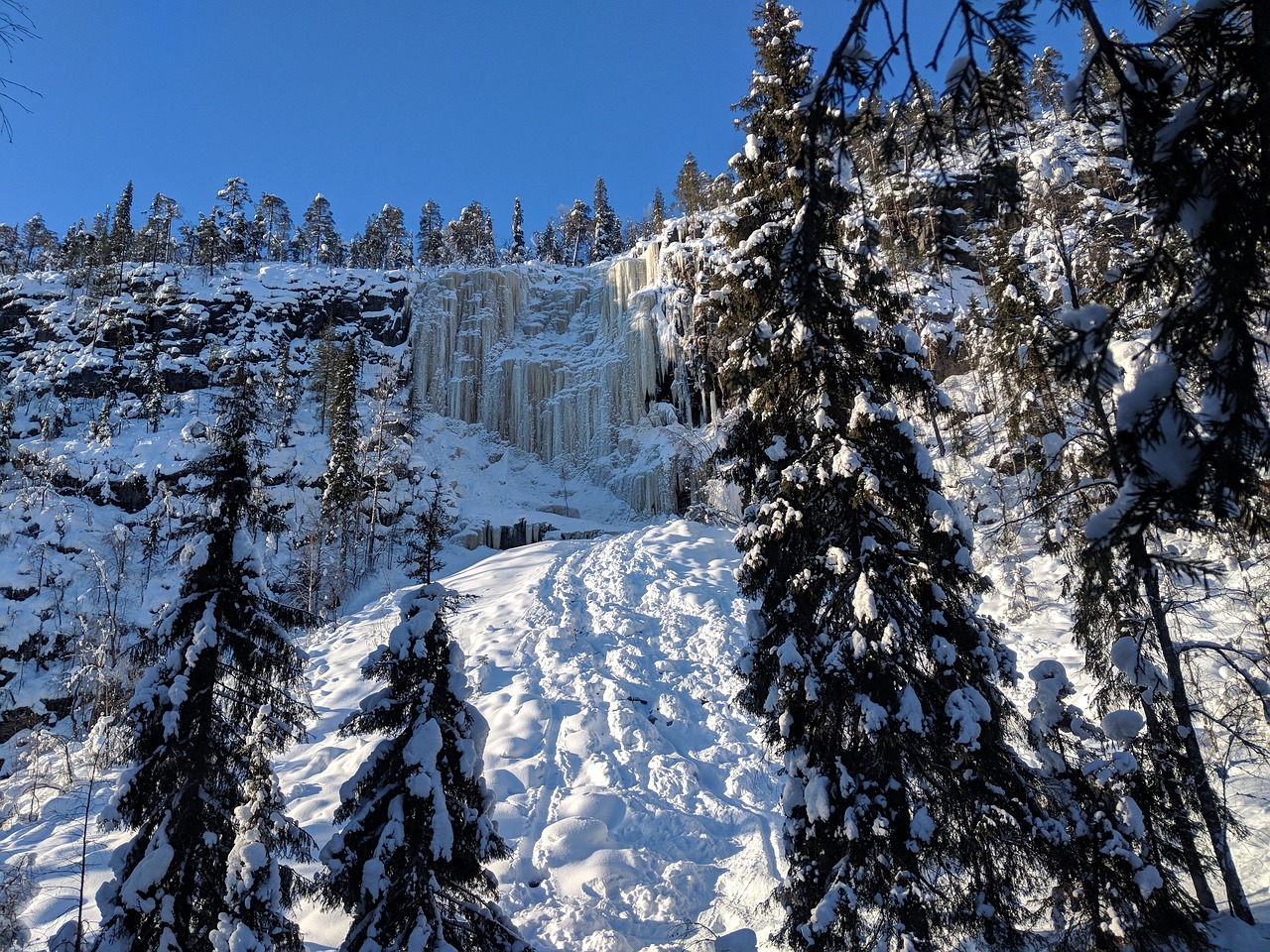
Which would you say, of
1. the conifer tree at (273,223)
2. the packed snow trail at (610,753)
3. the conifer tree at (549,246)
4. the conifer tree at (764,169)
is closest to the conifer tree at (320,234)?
the conifer tree at (273,223)

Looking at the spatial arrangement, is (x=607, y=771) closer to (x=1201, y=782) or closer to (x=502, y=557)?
(x=1201, y=782)

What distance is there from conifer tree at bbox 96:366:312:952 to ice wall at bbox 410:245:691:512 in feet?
102

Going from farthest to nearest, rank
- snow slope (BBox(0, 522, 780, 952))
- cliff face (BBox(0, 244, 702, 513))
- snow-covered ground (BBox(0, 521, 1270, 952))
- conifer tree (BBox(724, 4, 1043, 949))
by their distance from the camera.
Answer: cliff face (BBox(0, 244, 702, 513))
snow slope (BBox(0, 522, 780, 952))
snow-covered ground (BBox(0, 521, 1270, 952))
conifer tree (BBox(724, 4, 1043, 949))

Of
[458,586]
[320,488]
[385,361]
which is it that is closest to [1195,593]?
[458,586]

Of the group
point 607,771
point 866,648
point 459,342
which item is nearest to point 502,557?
point 607,771

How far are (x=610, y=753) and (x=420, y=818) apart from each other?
26.0ft

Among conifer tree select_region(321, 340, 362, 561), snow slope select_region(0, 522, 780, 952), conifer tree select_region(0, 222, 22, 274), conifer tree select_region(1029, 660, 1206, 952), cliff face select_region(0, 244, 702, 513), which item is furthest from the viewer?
conifer tree select_region(0, 222, 22, 274)

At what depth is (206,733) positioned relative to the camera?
7148mm

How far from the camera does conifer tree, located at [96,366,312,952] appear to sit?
6.59 metres

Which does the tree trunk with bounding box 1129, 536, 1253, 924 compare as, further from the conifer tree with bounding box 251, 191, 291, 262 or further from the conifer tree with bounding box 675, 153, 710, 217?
the conifer tree with bounding box 251, 191, 291, 262

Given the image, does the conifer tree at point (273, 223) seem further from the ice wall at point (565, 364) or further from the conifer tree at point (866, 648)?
the conifer tree at point (866, 648)

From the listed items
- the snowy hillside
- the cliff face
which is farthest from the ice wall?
the snowy hillside

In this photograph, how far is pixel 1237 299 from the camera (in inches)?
84.6

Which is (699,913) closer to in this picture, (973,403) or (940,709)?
(940,709)
